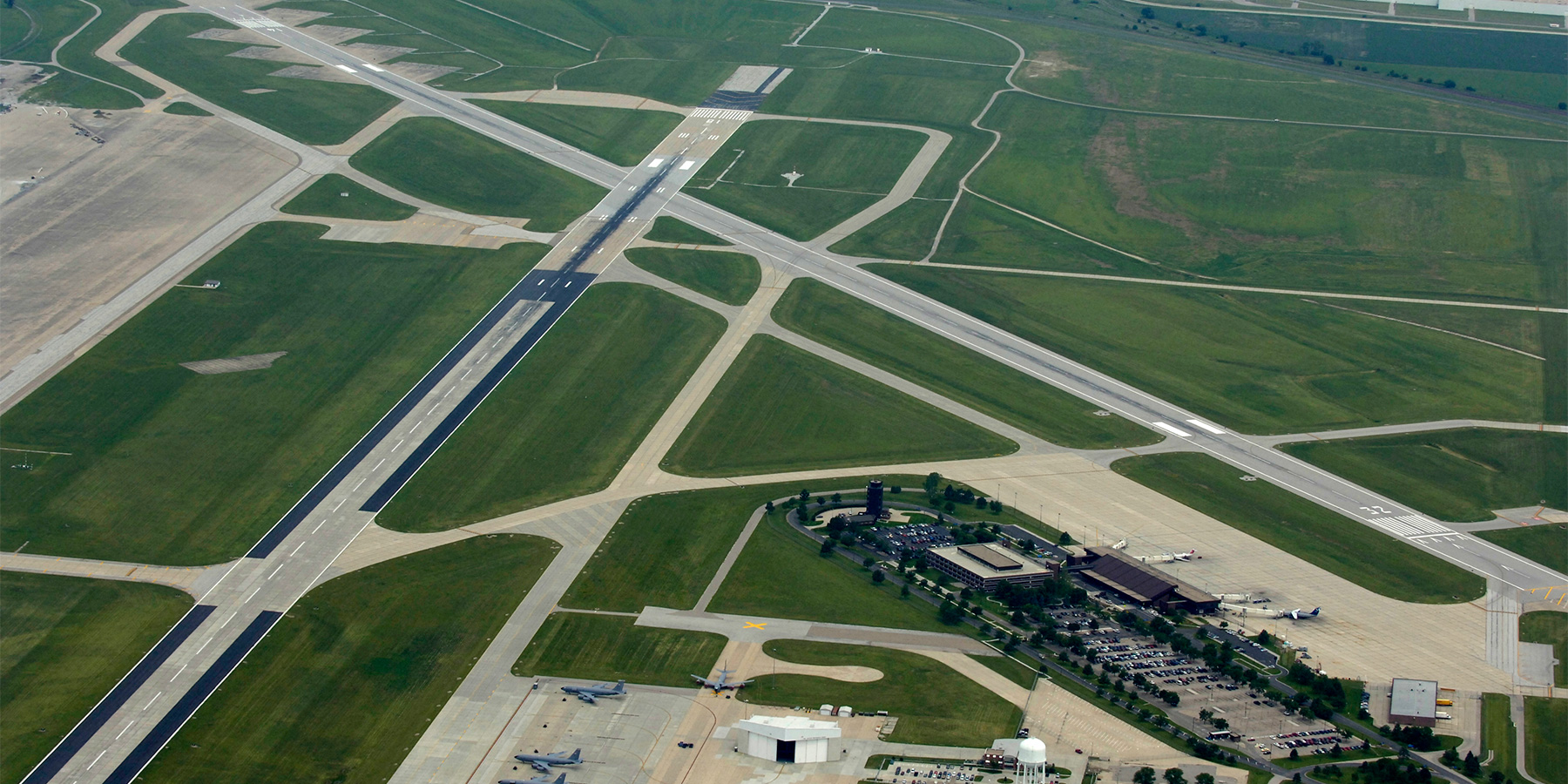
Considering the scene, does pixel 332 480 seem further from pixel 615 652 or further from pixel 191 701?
pixel 615 652

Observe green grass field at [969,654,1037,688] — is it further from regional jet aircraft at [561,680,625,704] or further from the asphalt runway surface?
the asphalt runway surface

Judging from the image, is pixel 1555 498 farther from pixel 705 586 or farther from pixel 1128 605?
pixel 705 586

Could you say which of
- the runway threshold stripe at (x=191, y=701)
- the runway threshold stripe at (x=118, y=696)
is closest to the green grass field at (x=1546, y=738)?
the runway threshold stripe at (x=191, y=701)

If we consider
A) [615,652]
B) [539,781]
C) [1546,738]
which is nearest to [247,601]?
[615,652]

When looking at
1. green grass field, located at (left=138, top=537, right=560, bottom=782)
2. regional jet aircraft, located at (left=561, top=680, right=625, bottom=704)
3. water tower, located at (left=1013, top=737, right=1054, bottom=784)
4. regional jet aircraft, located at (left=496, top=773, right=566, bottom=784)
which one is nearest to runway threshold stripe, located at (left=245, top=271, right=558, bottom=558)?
green grass field, located at (left=138, top=537, right=560, bottom=782)

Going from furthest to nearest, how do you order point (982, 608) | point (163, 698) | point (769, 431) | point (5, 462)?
1. point (769, 431)
2. point (5, 462)
3. point (982, 608)
4. point (163, 698)

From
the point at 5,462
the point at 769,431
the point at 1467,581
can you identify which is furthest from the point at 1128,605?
the point at 5,462

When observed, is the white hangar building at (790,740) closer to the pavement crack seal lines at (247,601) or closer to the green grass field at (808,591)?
the green grass field at (808,591)
